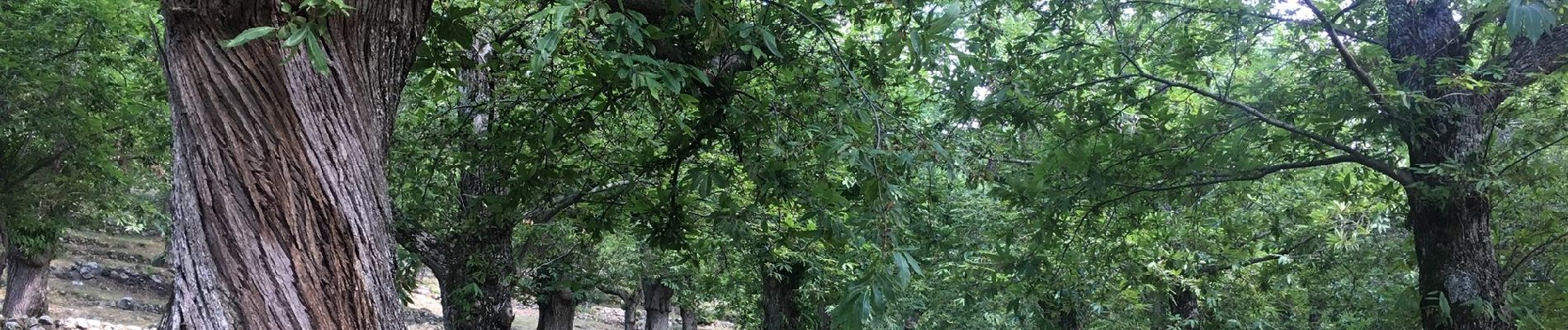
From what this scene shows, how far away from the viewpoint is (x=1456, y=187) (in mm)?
5055

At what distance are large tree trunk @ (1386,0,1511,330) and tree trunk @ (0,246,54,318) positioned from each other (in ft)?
60.8

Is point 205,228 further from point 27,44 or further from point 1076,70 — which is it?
point 27,44

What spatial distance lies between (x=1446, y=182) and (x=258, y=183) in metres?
5.72

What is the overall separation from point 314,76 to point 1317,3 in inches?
223

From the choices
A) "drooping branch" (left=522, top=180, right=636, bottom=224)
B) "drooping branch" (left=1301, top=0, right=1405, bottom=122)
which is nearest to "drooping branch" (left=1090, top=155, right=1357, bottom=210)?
"drooping branch" (left=1301, top=0, right=1405, bottom=122)

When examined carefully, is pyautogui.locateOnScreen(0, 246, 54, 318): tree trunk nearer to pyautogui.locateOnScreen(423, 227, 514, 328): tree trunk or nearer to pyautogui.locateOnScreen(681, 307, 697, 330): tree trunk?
pyautogui.locateOnScreen(423, 227, 514, 328): tree trunk

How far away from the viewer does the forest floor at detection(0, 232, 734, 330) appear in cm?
2116

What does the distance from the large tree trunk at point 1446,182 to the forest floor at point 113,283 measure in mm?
16220

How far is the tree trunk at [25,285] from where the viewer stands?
50.9ft

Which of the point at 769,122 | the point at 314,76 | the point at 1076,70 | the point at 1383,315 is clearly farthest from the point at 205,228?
the point at 1383,315

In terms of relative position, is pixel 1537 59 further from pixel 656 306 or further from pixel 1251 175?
pixel 656 306

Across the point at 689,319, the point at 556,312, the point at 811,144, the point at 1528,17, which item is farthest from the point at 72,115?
the point at 689,319

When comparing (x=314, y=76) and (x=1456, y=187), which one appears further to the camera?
(x=1456, y=187)

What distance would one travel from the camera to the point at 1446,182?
5176 mm
